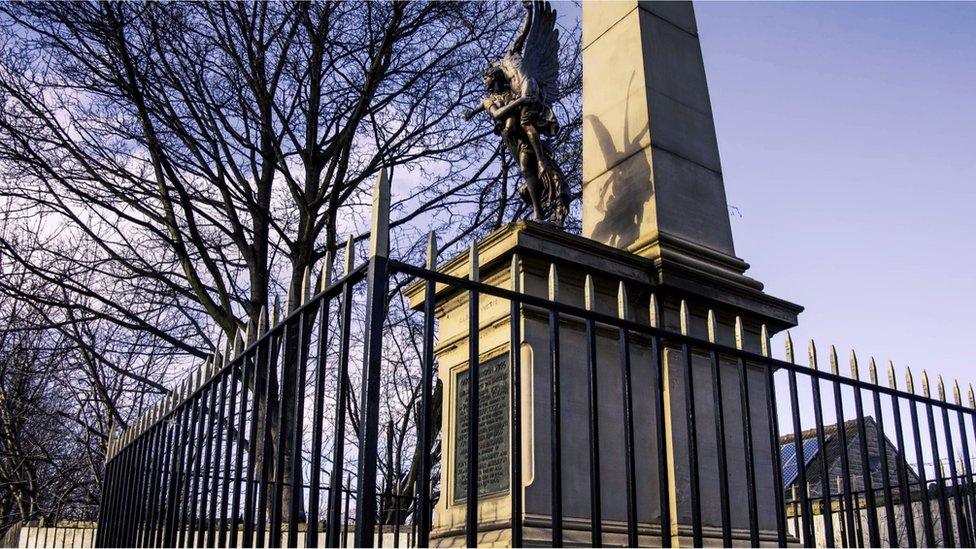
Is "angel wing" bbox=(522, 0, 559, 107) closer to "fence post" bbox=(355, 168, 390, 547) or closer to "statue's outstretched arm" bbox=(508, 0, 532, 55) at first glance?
"statue's outstretched arm" bbox=(508, 0, 532, 55)

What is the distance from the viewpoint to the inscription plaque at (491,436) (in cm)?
491

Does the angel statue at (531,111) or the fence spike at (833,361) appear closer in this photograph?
the fence spike at (833,361)

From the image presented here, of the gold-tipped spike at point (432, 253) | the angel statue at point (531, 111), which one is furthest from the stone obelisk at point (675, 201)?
the gold-tipped spike at point (432, 253)

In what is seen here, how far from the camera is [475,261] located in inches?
133

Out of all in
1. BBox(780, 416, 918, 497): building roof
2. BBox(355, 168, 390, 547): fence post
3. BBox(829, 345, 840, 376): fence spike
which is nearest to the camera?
BBox(355, 168, 390, 547): fence post

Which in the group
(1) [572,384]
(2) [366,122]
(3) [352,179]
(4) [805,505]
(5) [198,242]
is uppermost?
(2) [366,122]

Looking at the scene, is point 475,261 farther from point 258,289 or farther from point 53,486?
point 53,486

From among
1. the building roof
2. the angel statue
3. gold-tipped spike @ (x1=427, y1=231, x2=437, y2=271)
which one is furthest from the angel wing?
the building roof

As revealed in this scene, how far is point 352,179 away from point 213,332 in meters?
3.41

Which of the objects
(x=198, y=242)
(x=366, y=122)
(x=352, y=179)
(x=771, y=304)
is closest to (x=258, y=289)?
(x=198, y=242)

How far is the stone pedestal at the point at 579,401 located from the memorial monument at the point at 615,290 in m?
0.01

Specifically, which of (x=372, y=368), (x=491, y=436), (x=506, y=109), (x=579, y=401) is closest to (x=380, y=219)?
(x=372, y=368)

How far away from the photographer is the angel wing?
6562 mm

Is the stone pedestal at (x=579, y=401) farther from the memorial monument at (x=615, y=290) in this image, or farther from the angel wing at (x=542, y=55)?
the angel wing at (x=542, y=55)
